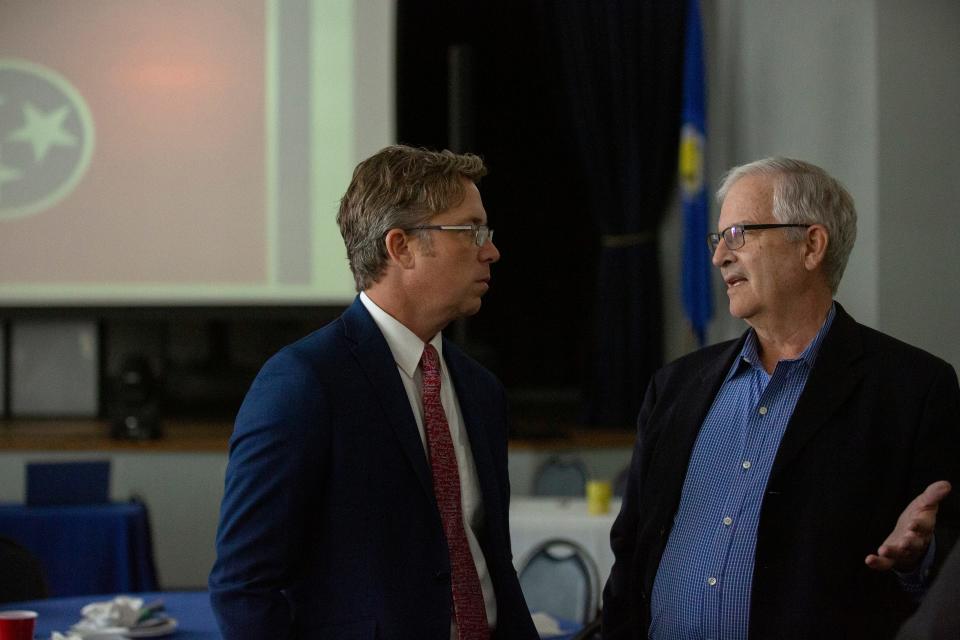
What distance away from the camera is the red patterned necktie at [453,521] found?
2.07 m

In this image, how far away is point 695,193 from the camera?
675 cm

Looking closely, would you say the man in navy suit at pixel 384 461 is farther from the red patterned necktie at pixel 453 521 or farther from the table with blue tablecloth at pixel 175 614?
the table with blue tablecloth at pixel 175 614

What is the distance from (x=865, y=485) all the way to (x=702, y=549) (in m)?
0.32

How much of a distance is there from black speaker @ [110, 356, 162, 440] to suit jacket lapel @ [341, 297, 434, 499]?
4627mm

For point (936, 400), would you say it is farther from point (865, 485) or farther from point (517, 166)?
point (517, 166)

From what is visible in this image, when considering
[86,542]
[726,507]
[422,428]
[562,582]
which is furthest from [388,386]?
[86,542]

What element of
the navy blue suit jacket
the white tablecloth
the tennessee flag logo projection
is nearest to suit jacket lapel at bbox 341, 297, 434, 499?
the navy blue suit jacket

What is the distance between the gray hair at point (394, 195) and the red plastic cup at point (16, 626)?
97 centimetres

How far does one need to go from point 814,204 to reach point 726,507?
60 centimetres

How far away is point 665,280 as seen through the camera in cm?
749

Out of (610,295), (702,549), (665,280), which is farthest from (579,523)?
(665,280)

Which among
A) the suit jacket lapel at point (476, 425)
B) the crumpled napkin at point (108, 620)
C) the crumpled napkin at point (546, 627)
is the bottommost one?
the crumpled napkin at point (546, 627)

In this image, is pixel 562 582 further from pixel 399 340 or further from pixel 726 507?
pixel 399 340

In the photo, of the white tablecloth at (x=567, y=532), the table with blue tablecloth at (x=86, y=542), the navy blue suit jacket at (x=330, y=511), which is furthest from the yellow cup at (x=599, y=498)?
the navy blue suit jacket at (x=330, y=511)
